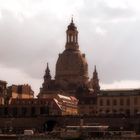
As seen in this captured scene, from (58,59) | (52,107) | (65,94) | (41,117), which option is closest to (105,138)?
(41,117)

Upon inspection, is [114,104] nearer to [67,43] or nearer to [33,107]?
[33,107]

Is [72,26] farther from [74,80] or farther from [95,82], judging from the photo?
[74,80]

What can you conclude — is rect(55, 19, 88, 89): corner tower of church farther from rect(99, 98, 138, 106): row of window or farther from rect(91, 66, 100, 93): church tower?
rect(99, 98, 138, 106): row of window

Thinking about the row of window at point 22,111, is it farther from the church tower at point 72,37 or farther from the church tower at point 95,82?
the church tower at point 95,82

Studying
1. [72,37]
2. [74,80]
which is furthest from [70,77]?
[72,37]

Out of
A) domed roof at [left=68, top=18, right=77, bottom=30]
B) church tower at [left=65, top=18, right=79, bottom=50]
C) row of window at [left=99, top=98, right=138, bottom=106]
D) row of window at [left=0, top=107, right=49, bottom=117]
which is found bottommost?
row of window at [left=0, top=107, right=49, bottom=117]

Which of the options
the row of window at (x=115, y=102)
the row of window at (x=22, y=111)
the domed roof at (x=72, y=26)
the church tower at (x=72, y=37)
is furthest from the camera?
the domed roof at (x=72, y=26)

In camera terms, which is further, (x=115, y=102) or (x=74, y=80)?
(x=74, y=80)

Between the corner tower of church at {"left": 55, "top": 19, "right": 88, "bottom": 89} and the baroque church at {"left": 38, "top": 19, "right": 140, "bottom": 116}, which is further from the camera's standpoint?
the corner tower of church at {"left": 55, "top": 19, "right": 88, "bottom": 89}

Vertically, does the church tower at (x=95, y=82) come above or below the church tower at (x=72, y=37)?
below

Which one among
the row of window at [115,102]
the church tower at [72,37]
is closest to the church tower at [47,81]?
the church tower at [72,37]

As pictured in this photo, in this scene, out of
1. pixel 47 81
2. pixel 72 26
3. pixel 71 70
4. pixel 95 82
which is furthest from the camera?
pixel 95 82

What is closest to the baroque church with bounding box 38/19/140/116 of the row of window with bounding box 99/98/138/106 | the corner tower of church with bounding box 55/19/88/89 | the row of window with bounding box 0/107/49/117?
the corner tower of church with bounding box 55/19/88/89

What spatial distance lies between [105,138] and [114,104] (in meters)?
49.6
